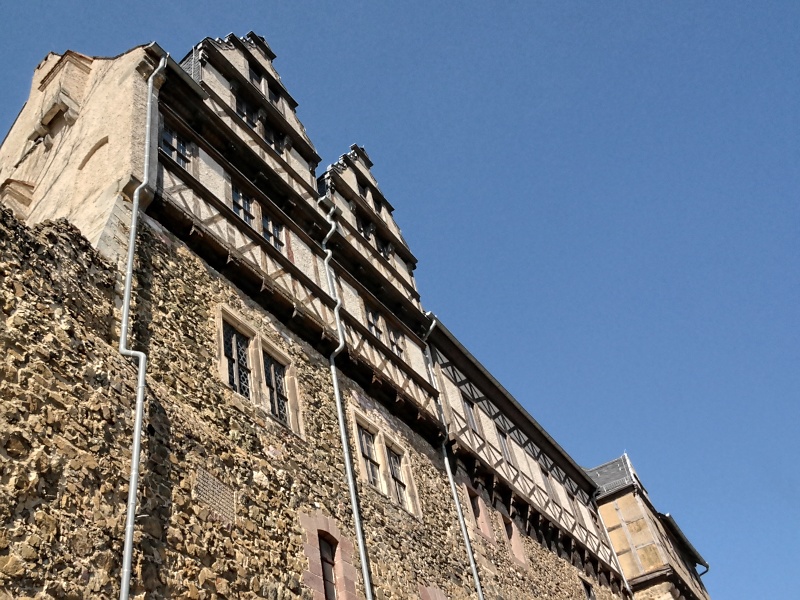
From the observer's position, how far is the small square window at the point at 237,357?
10.4 metres

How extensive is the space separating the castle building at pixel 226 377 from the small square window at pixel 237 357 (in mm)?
39

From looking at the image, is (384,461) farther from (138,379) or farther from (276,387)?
(138,379)

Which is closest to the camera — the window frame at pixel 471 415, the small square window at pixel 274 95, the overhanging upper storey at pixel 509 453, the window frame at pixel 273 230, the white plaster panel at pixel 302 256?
the window frame at pixel 273 230

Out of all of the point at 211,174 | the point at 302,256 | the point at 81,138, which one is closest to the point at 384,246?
the point at 302,256

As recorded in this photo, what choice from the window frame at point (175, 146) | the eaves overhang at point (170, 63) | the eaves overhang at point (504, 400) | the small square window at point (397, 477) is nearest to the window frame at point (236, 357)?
the window frame at point (175, 146)

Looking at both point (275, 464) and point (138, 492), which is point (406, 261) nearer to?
point (275, 464)

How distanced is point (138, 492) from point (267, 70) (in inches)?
501

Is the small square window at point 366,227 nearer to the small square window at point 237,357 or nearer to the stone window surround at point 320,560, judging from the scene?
the small square window at point 237,357

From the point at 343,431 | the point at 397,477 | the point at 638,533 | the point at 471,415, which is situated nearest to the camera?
the point at 343,431

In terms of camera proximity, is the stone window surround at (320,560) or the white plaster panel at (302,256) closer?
the stone window surround at (320,560)

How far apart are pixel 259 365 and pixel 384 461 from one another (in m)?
3.05

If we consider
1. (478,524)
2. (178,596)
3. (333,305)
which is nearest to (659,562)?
(478,524)

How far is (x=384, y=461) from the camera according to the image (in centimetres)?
1287

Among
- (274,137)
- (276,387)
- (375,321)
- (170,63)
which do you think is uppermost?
(274,137)
